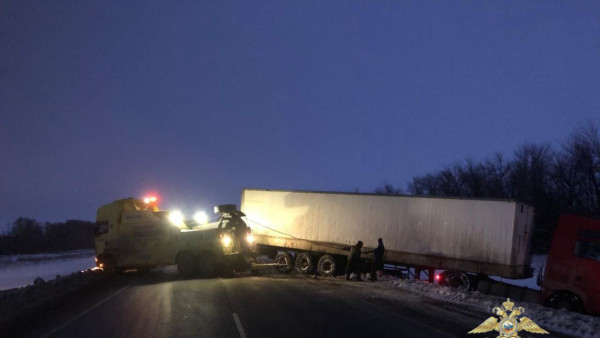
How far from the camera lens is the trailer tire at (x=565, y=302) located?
43.6 ft

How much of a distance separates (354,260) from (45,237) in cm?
9528

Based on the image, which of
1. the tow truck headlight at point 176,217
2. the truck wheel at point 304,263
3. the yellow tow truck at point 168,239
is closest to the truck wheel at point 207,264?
the yellow tow truck at point 168,239

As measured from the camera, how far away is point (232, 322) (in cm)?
1033

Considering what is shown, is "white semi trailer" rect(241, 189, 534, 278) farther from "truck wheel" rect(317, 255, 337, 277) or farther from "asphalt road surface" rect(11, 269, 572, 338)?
"asphalt road surface" rect(11, 269, 572, 338)

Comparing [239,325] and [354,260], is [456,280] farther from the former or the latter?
[239,325]

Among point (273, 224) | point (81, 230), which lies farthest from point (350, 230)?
point (81, 230)

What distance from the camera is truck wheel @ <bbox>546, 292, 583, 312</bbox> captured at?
1329 centimetres

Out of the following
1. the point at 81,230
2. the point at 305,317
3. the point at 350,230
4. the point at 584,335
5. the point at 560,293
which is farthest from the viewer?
the point at 81,230

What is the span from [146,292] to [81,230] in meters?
109

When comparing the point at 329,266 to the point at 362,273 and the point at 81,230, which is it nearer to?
the point at 362,273

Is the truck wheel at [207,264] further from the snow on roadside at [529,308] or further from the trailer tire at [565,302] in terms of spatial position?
the trailer tire at [565,302]

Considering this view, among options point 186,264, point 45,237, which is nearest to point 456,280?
point 186,264

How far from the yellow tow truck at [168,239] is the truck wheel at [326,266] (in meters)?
3.07

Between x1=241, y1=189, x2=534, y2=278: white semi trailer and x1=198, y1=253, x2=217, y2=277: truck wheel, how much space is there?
402 centimetres
